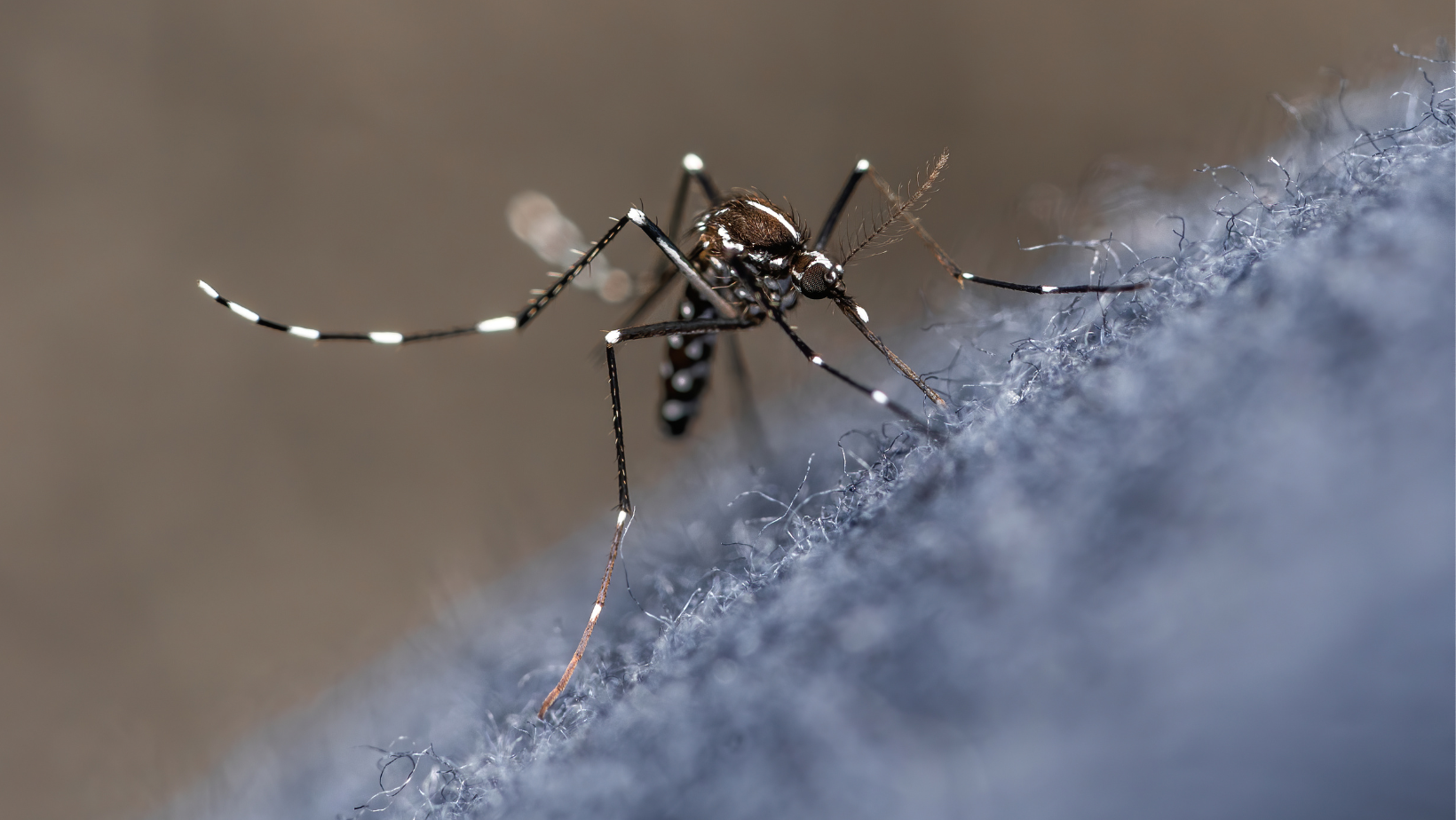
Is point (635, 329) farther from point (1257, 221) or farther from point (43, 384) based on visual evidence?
point (43, 384)

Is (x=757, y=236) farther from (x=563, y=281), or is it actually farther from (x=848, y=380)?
(x=848, y=380)

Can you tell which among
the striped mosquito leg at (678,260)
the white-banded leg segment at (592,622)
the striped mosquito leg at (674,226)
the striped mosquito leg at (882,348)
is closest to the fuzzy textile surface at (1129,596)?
the white-banded leg segment at (592,622)

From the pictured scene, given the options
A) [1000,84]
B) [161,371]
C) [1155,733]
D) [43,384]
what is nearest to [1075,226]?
[1155,733]

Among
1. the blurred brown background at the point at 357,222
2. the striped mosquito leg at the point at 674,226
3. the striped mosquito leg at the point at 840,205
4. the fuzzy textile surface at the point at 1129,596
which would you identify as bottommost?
the fuzzy textile surface at the point at 1129,596

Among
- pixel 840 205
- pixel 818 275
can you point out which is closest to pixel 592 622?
pixel 818 275

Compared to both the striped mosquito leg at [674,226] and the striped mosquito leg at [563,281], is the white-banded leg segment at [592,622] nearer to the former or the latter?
the striped mosquito leg at [563,281]

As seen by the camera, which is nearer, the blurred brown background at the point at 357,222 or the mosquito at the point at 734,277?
the mosquito at the point at 734,277
